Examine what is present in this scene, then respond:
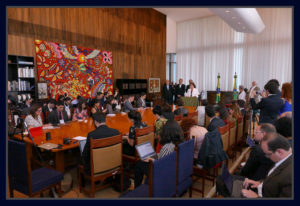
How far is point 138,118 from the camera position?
3.36m

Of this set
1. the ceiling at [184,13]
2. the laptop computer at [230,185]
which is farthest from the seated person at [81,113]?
the ceiling at [184,13]

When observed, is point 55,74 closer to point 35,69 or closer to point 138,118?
point 35,69

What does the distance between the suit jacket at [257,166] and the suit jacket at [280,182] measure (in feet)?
1.83

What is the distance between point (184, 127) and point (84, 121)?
2.54 metres

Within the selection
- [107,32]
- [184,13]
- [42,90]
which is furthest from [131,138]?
[184,13]

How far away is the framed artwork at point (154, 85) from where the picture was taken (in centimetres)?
1096

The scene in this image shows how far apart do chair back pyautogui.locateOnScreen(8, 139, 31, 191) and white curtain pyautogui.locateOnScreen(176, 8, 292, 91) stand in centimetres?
1024

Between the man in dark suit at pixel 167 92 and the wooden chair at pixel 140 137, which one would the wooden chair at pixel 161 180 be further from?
the man in dark suit at pixel 167 92

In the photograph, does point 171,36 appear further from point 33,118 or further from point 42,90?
point 33,118

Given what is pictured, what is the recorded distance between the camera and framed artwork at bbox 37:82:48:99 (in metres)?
6.19

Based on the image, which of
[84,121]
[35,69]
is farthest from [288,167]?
[35,69]

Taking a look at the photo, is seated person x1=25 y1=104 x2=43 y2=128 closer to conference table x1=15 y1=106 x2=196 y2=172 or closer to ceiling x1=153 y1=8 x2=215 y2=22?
conference table x1=15 y1=106 x2=196 y2=172

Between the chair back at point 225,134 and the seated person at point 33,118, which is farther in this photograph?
the seated person at point 33,118

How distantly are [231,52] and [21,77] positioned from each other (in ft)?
33.6
